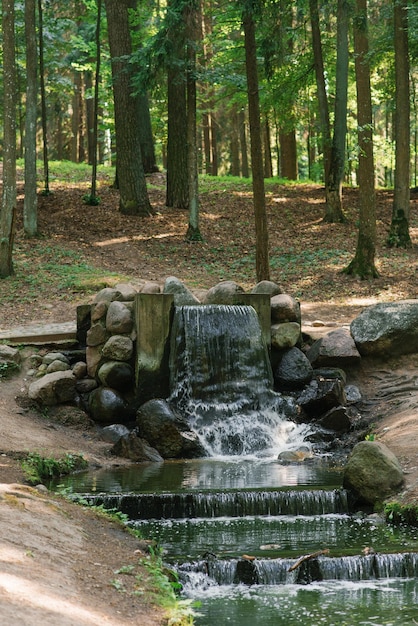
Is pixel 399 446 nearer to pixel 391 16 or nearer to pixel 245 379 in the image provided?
pixel 245 379

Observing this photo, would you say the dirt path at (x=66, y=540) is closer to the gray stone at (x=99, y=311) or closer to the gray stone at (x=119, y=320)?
the gray stone at (x=119, y=320)

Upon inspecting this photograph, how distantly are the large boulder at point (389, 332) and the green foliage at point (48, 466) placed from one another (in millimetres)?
5237

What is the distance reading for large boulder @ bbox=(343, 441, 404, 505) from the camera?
25.1ft

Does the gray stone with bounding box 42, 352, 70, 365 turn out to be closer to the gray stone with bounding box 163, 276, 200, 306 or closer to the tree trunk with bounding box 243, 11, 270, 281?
the gray stone with bounding box 163, 276, 200, 306

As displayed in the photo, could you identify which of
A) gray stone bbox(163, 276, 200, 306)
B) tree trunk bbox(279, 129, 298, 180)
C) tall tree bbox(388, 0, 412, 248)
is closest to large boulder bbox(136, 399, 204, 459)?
gray stone bbox(163, 276, 200, 306)

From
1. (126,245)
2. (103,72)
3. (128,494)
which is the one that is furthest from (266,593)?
(103,72)

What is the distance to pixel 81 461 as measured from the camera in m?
9.62

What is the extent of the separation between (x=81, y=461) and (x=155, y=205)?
13857 millimetres

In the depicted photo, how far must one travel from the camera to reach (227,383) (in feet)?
39.3

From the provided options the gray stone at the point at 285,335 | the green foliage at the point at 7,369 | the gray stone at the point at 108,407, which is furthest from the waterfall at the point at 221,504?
the gray stone at the point at 285,335

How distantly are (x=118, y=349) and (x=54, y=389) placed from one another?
1145 mm

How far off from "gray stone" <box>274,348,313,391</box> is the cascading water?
28 cm

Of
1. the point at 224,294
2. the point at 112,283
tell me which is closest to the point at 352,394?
the point at 224,294

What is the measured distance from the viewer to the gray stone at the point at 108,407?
37.8ft
